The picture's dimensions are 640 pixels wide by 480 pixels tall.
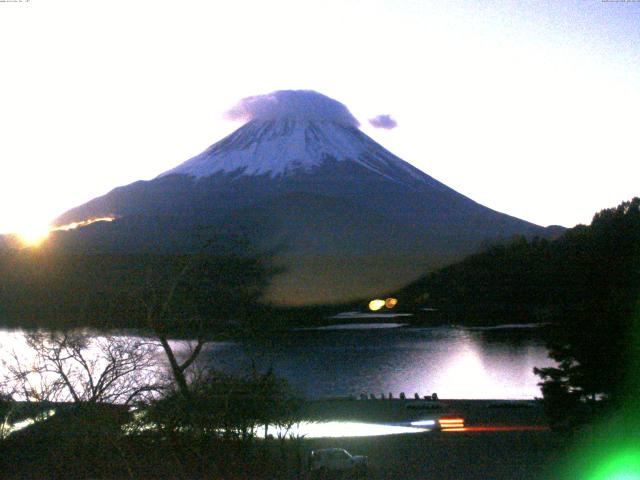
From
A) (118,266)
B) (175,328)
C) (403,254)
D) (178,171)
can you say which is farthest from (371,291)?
(178,171)

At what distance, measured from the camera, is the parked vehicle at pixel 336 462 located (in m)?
5.00

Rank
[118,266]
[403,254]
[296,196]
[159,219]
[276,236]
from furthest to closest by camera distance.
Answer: [296,196] → [403,254] → [159,219] → [276,236] → [118,266]

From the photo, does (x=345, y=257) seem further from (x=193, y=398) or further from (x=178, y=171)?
(x=178, y=171)

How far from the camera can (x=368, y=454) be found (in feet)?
18.8

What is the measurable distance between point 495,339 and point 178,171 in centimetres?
2585

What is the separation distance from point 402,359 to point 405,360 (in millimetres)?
95

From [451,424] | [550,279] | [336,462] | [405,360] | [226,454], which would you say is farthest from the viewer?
[405,360]

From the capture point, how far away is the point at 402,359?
1455 cm

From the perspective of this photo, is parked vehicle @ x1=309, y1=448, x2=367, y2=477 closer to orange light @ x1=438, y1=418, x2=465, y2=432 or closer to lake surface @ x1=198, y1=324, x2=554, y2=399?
orange light @ x1=438, y1=418, x2=465, y2=432

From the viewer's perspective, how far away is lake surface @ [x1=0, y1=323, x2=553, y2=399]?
1124 centimetres

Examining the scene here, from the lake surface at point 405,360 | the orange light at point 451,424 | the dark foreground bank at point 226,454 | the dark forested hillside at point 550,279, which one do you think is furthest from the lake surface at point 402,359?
the dark foreground bank at point 226,454

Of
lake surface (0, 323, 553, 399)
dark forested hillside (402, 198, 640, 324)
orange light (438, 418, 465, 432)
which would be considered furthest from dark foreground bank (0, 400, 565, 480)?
lake surface (0, 323, 553, 399)

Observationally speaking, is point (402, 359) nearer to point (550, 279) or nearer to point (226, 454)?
point (550, 279)

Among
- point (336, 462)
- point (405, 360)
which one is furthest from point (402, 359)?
point (336, 462)
